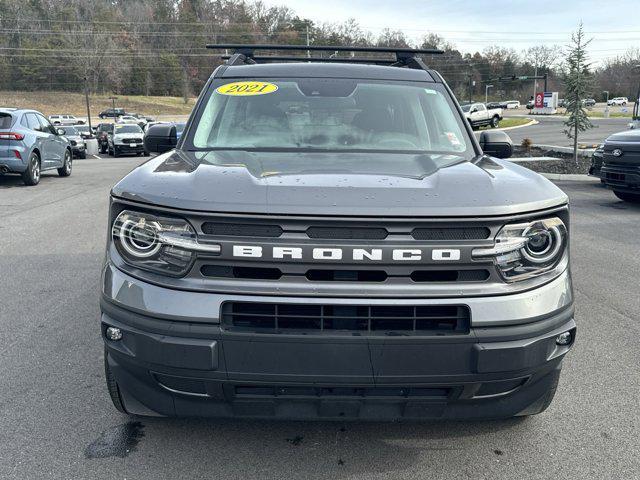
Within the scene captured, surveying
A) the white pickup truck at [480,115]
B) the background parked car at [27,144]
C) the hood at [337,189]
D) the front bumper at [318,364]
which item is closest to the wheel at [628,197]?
the hood at [337,189]

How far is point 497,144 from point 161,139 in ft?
7.55

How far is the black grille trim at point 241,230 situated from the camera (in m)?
2.29

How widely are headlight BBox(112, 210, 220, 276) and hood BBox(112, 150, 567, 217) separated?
0.08 metres

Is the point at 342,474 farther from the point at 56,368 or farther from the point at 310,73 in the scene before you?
the point at 310,73

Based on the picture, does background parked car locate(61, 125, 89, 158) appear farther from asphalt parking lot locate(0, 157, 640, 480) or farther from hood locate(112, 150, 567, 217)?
hood locate(112, 150, 567, 217)

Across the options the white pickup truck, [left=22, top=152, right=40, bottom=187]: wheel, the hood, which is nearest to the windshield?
[left=22, top=152, right=40, bottom=187]: wheel

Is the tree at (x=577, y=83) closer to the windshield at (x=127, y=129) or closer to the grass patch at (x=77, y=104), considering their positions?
the windshield at (x=127, y=129)

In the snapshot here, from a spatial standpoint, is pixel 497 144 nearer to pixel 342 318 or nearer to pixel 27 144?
pixel 342 318

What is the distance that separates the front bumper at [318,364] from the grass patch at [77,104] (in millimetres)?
85219

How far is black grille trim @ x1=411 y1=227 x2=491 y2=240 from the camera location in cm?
232

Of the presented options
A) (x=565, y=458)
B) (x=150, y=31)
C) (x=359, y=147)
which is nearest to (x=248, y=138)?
(x=359, y=147)

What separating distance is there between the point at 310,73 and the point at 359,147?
2.88 ft

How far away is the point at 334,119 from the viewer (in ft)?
12.2

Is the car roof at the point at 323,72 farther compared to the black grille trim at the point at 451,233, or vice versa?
the car roof at the point at 323,72
